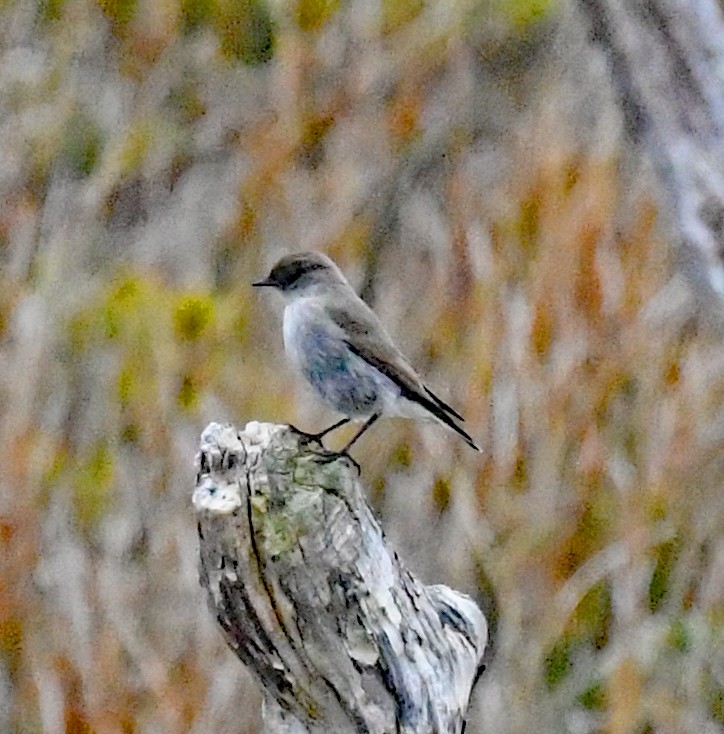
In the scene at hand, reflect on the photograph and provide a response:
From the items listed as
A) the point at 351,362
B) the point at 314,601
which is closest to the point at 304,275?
the point at 351,362

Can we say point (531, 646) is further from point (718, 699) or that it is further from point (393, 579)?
point (393, 579)

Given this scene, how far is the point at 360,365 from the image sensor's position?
3084mm

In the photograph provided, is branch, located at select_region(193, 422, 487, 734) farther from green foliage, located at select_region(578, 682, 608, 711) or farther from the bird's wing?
green foliage, located at select_region(578, 682, 608, 711)

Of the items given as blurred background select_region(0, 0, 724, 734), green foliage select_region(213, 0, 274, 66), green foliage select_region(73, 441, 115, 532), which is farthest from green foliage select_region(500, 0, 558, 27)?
green foliage select_region(73, 441, 115, 532)

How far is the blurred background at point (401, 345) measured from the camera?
15.5ft

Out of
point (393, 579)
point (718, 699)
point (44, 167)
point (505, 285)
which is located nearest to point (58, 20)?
point (44, 167)

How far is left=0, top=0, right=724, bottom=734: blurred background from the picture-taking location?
4.73m

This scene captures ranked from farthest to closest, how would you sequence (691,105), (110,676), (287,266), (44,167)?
1. (44,167)
2. (110,676)
3. (287,266)
4. (691,105)

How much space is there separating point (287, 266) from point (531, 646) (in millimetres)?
2105

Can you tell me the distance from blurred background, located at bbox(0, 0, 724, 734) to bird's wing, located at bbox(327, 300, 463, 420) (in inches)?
58.9

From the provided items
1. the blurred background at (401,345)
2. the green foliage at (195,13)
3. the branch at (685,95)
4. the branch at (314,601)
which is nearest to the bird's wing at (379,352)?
the branch at (685,95)

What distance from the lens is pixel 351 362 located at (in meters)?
3.08

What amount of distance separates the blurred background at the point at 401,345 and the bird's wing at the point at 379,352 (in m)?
1.50

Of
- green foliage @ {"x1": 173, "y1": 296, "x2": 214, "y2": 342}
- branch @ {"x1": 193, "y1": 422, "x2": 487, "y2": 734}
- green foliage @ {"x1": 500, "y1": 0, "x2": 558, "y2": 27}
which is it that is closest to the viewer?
branch @ {"x1": 193, "y1": 422, "x2": 487, "y2": 734}
